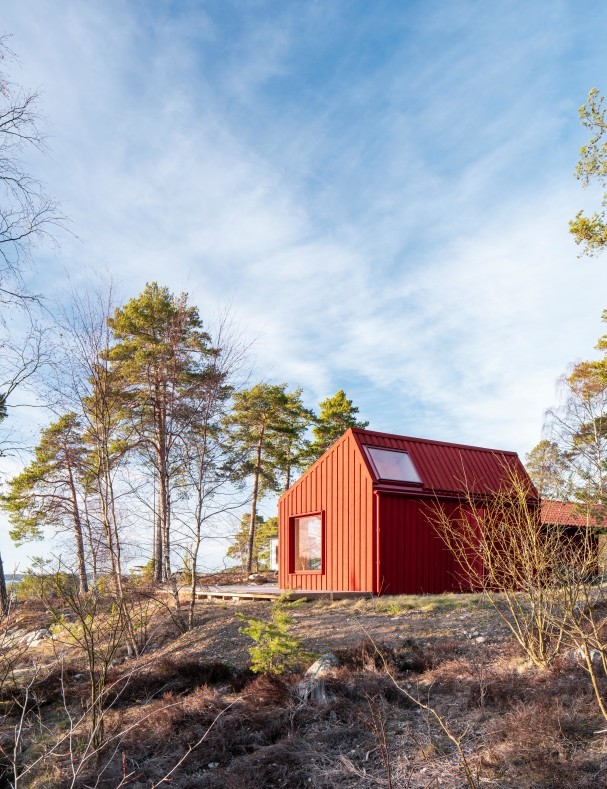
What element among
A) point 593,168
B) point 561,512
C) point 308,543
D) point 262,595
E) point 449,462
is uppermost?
point 593,168

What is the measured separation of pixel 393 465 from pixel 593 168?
871cm

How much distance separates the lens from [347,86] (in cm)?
1015

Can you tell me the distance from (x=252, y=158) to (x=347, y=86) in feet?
6.62

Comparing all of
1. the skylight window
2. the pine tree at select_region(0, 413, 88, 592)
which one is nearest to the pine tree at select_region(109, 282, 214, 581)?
the pine tree at select_region(0, 413, 88, 592)

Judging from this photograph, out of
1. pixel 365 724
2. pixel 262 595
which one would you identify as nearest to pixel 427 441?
pixel 262 595

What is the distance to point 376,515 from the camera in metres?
14.0

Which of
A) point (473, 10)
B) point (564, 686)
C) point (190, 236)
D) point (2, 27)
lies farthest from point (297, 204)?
point (564, 686)

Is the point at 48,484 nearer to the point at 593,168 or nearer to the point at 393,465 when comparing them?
the point at 393,465

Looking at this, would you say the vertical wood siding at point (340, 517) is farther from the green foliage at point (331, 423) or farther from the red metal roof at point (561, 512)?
the green foliage at point (331, 423)

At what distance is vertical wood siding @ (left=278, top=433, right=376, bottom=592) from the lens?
14219mm

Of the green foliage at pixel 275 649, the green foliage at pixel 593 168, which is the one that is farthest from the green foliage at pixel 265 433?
the green foliage at pixel 275 649

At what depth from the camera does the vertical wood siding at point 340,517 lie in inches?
560

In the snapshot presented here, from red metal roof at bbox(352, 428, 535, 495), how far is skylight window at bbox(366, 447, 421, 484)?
0.14 m

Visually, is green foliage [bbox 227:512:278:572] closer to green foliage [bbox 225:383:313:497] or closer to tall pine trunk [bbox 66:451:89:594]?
green foliage [bbox 225:383:313:497]
